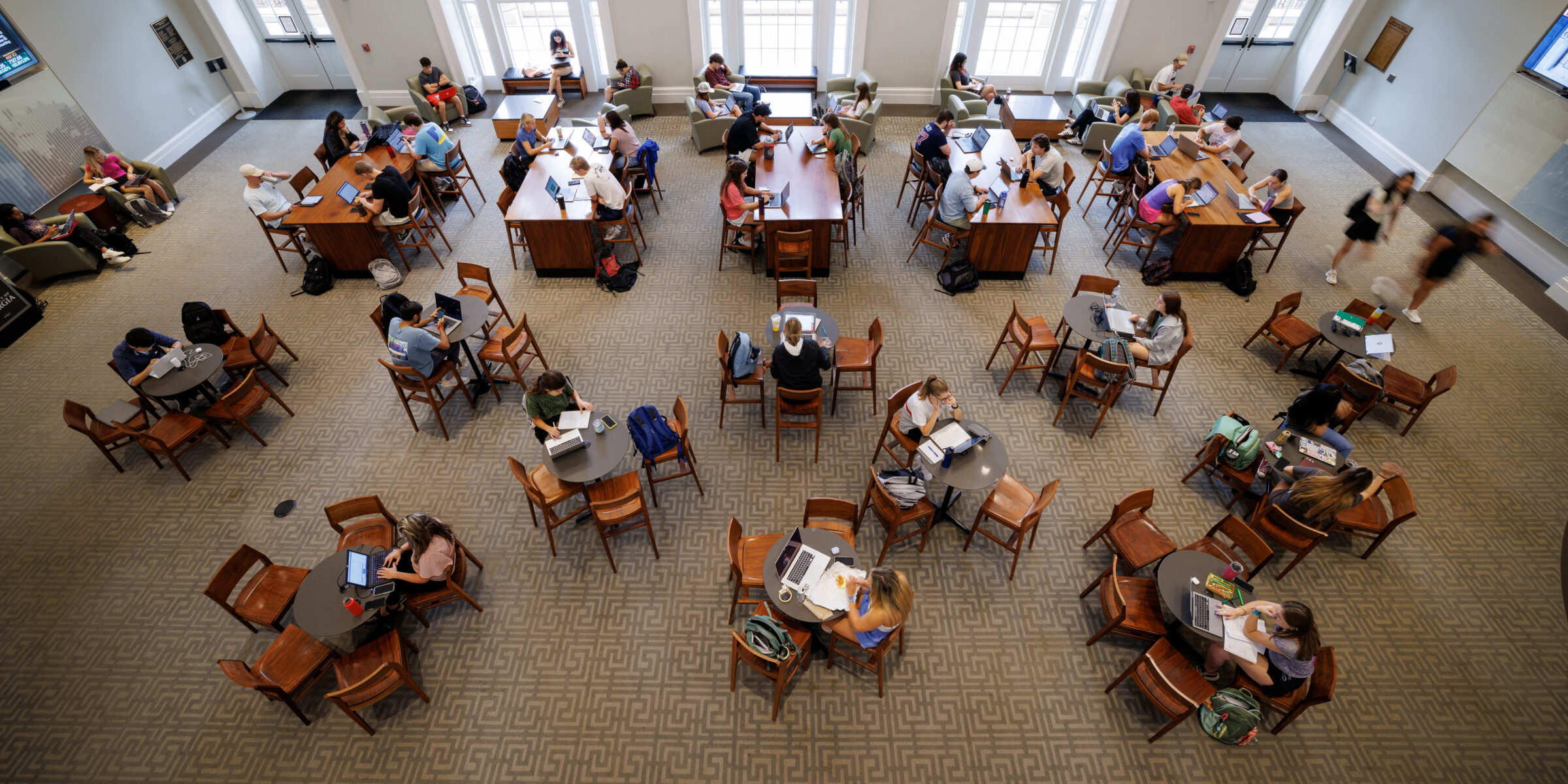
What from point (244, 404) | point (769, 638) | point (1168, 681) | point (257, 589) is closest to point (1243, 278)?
point (1168, 681)

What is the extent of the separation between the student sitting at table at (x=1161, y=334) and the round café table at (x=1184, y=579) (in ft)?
7.37

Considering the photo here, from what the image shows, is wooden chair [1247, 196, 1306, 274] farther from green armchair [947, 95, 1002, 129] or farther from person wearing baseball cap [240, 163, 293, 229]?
person wearing baseball cap [240, 163, 293, 229]

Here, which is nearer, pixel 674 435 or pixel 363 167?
pixel 674 435

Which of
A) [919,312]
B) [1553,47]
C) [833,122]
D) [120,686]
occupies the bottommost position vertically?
[120,686]

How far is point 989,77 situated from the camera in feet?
43.1

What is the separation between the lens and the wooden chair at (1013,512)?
16.7 feet

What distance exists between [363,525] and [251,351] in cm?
321

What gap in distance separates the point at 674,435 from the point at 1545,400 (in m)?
9.86

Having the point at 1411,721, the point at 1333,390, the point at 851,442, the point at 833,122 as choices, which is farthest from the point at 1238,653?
the point at 833,122

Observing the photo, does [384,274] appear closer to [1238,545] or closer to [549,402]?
[549,402]

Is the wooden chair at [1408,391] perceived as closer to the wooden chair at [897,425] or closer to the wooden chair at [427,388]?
the wooden chair at [897,425]

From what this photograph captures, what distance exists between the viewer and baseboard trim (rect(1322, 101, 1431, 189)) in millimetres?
10633

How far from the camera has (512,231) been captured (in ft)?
30.6

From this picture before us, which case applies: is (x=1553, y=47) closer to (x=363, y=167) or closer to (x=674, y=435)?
(x=674, y=435)
